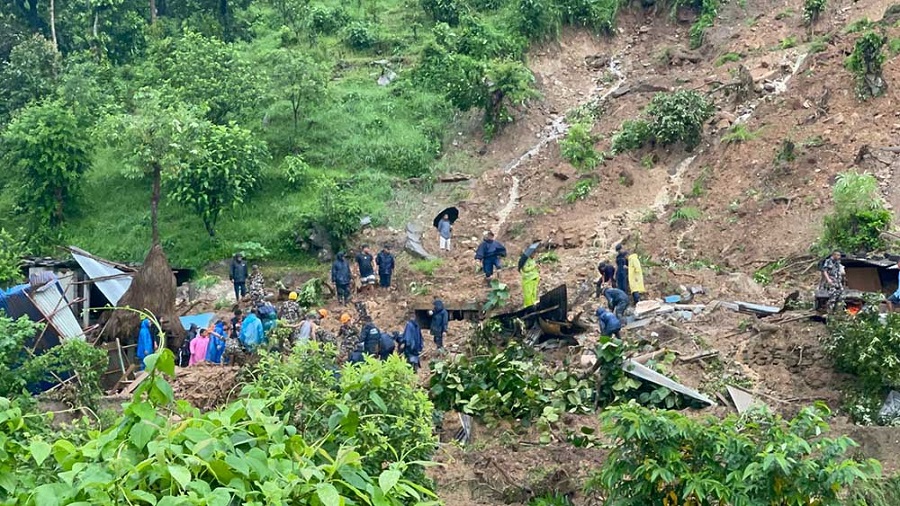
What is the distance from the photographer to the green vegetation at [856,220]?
598 inches

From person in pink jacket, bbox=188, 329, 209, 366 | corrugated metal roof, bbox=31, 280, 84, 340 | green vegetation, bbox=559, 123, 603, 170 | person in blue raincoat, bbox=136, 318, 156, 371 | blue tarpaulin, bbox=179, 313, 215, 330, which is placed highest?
green vegetation, bbox=559, 123, 603, 170

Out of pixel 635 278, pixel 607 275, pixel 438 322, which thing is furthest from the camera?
pixel 607 275

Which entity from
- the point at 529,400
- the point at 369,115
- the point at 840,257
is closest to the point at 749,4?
the point at 369,115

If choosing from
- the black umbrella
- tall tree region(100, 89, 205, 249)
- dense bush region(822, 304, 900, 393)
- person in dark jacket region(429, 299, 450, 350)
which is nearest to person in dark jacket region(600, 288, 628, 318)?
person in dark jacket region(429, 299, 450, 350)

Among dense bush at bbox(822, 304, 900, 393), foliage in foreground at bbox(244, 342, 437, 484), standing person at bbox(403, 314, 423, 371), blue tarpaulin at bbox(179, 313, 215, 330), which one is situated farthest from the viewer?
blue tarpaulin at bbox(179, 313, 215, 330)

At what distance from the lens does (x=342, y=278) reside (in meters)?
16.7

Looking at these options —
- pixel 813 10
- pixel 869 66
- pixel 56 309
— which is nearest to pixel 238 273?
pixel 56 309

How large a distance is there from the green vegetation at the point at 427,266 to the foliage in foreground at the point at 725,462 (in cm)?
1037

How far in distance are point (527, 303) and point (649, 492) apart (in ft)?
25.7

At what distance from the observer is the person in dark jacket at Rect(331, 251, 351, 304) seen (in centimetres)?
1666

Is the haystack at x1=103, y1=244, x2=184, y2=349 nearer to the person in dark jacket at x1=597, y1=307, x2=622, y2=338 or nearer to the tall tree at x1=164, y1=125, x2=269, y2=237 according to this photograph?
the tall tree at x1=164, y1=125, x2=269, y2=237

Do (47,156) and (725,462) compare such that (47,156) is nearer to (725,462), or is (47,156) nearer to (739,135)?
(739,135)

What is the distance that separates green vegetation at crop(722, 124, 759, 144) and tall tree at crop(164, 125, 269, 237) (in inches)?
313

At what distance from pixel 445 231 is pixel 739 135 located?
488 centimetres
